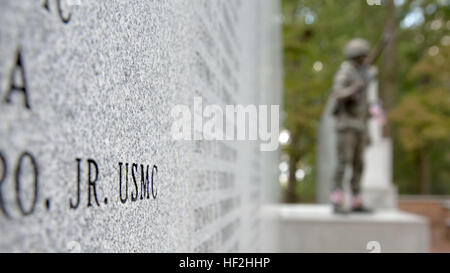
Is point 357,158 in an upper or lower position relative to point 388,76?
lower

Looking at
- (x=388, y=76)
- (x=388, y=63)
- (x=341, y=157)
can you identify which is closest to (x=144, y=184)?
(x=341, y=157)

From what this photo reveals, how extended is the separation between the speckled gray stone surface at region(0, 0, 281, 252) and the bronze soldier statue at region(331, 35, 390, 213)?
514cm

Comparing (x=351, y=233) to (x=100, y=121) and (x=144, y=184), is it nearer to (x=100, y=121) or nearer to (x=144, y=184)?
(x=144, y=184)

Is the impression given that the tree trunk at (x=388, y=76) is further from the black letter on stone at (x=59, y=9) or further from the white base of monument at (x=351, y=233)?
the black letter on stone at (x=59, y=9)

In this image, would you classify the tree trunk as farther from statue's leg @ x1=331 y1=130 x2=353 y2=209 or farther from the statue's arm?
the statue's arm

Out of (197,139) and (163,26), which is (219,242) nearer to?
(197,139)

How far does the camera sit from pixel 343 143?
6656 mm

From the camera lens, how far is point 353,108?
21.2 feet

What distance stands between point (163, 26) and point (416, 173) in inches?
787

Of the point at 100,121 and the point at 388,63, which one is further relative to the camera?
the point at 388,63

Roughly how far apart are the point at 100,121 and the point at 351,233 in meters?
6.72

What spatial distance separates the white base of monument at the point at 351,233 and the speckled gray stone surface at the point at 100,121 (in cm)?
553

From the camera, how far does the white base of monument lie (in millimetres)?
6809

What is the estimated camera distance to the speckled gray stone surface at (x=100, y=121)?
1.37 ft
